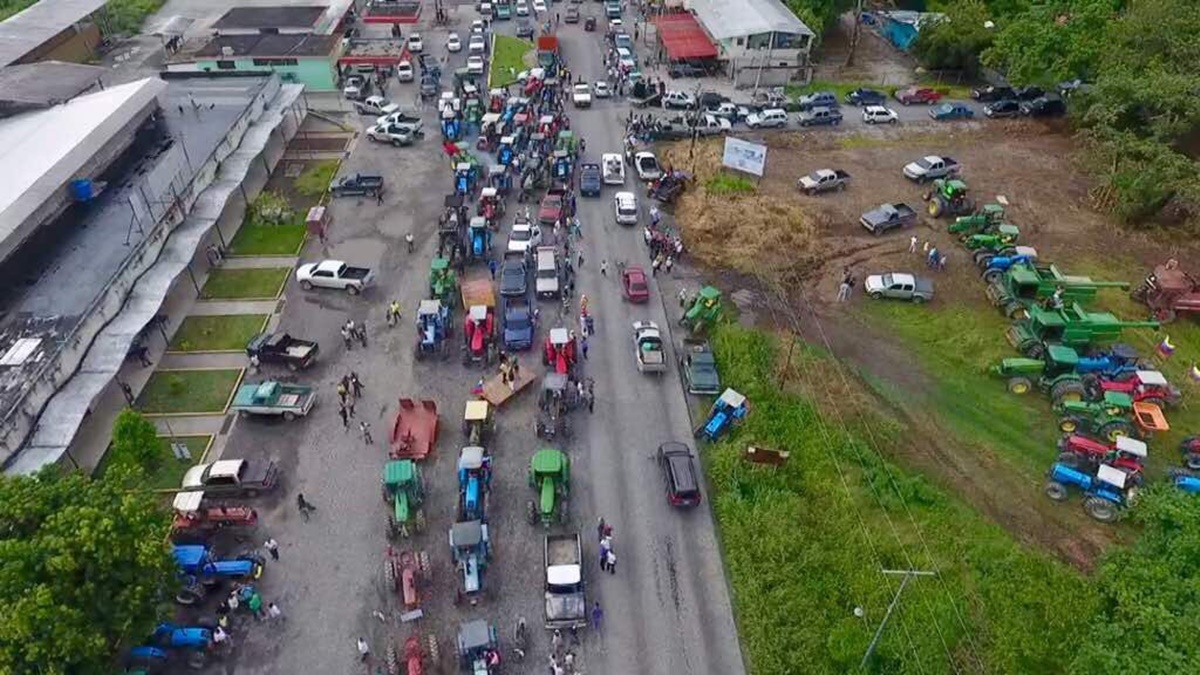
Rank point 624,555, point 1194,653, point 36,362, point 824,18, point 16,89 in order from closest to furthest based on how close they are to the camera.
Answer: point 1194,653 < point 624,555 < point 36,362 < point 16,89 < point 824,18

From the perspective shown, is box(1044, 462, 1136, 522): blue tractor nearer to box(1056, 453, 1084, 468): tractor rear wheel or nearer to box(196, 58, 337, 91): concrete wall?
box(1056, 453, 1084, 468): tractor rear wheel

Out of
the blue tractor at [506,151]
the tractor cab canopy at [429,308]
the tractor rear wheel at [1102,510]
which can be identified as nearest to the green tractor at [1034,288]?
the tractor rear wheel at [1102,510]

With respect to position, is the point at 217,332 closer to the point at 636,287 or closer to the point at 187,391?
the point at 187,391

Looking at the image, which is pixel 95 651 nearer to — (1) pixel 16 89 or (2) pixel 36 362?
(2) pixel 36 362

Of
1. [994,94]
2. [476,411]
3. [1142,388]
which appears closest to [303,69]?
[476,411]

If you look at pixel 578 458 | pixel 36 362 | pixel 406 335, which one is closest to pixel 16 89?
pixel 36 362
